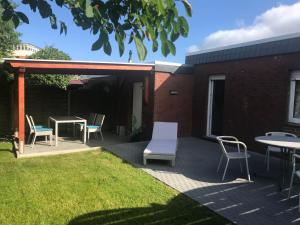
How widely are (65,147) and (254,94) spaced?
6.13 meters

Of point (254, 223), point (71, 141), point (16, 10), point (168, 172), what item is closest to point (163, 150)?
point (168, 172)

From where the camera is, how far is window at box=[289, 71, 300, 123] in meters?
8.01

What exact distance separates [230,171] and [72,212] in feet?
12.6

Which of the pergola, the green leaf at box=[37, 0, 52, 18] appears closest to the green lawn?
the pergola

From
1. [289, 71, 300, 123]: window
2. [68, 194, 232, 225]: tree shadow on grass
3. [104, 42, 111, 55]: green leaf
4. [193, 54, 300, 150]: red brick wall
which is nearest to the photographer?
[104, 42, 111, 55]: green leaf

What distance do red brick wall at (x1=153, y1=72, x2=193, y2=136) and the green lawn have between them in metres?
3.75

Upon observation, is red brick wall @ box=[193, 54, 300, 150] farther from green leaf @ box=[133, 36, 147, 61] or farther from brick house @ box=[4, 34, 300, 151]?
green leaf @ box=[133, 36, 147, 61]

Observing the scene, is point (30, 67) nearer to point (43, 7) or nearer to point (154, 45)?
point (43, 7)

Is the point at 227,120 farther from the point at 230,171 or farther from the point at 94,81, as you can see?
the point at 94,81

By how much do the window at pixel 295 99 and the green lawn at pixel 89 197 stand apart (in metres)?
4.47

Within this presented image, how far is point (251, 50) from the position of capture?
9062mm

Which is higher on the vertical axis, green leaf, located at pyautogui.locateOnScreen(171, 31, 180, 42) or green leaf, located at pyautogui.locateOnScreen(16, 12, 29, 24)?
green leaf, located at pyautogui.locateOnScreen(16, 12, 29, 24)

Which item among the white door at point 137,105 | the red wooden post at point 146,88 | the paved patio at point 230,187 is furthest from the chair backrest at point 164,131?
the white door at point 137,105

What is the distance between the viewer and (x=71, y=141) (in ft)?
34.8
